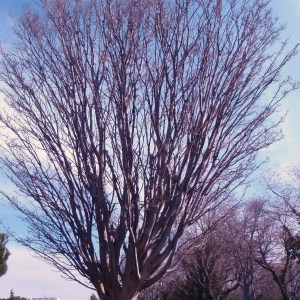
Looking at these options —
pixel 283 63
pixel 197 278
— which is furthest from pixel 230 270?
pixel 283 63

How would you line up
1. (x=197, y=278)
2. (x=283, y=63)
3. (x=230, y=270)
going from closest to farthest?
(x=283, y=63) < (x=197, y=278) < (x=230, y=270)

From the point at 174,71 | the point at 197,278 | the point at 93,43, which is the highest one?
the point at 197,278

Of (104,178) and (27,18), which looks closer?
(104,178)

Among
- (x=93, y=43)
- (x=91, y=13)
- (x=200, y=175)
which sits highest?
(x=91, y=13)

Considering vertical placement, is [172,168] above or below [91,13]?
below

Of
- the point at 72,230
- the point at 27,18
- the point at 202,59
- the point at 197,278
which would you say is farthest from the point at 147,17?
the point at 197,278

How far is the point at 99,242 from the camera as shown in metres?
7.70

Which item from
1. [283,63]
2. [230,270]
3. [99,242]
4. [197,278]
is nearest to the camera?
[99,242]

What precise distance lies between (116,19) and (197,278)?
27.8m

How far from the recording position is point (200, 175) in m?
8.05

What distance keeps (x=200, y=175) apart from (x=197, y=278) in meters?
27.0

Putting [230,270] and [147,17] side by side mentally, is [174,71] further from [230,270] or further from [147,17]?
[230,270]

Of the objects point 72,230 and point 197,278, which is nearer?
point 72,230

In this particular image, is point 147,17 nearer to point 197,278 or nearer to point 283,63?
point 283,63
